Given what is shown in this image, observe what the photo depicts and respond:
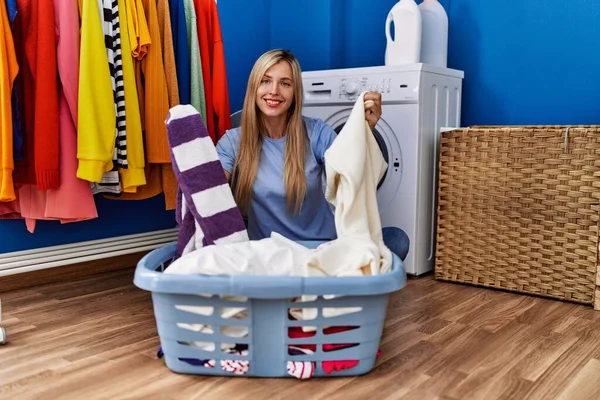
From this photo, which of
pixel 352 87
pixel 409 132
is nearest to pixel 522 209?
pixel 409 132

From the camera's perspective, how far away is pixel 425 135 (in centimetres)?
238

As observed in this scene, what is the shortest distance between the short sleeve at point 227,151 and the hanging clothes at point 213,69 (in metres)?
0.34

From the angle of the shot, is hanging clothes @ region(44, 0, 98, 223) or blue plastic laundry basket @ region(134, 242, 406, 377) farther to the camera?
hanging clothes @ region(44, 0, 98, 223)

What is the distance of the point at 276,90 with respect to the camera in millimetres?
1890

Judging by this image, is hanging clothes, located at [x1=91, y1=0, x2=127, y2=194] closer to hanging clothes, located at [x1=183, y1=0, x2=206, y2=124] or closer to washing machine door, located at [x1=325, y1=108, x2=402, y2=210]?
hanging clothes, located at [x1=183, y1=0, x2=206, y2=124]

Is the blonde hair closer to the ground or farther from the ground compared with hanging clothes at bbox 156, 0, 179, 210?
closer to the ground

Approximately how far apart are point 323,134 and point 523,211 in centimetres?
81

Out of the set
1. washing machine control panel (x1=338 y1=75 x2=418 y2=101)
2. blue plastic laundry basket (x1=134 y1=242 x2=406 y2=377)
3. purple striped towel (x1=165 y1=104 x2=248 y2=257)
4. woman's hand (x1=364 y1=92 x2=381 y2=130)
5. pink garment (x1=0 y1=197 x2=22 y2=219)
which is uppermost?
washing machine control panel (x1=338 y1=75 x2=418 y2=101)

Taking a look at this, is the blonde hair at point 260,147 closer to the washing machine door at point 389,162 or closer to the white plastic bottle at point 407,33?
the washing machine door at point 389,162

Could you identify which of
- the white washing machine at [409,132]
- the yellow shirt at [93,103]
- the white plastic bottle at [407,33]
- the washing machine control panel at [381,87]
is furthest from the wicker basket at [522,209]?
the yellow shirt at [93,103]

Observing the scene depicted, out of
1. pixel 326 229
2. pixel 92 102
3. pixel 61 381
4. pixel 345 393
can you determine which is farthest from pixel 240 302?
pixel 92 102

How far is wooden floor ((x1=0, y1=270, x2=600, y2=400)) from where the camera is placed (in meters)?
1.35

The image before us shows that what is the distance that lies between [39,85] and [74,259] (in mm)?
744

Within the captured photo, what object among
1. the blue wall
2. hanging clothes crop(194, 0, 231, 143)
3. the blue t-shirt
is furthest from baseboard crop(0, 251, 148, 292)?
the blue t-shirt
